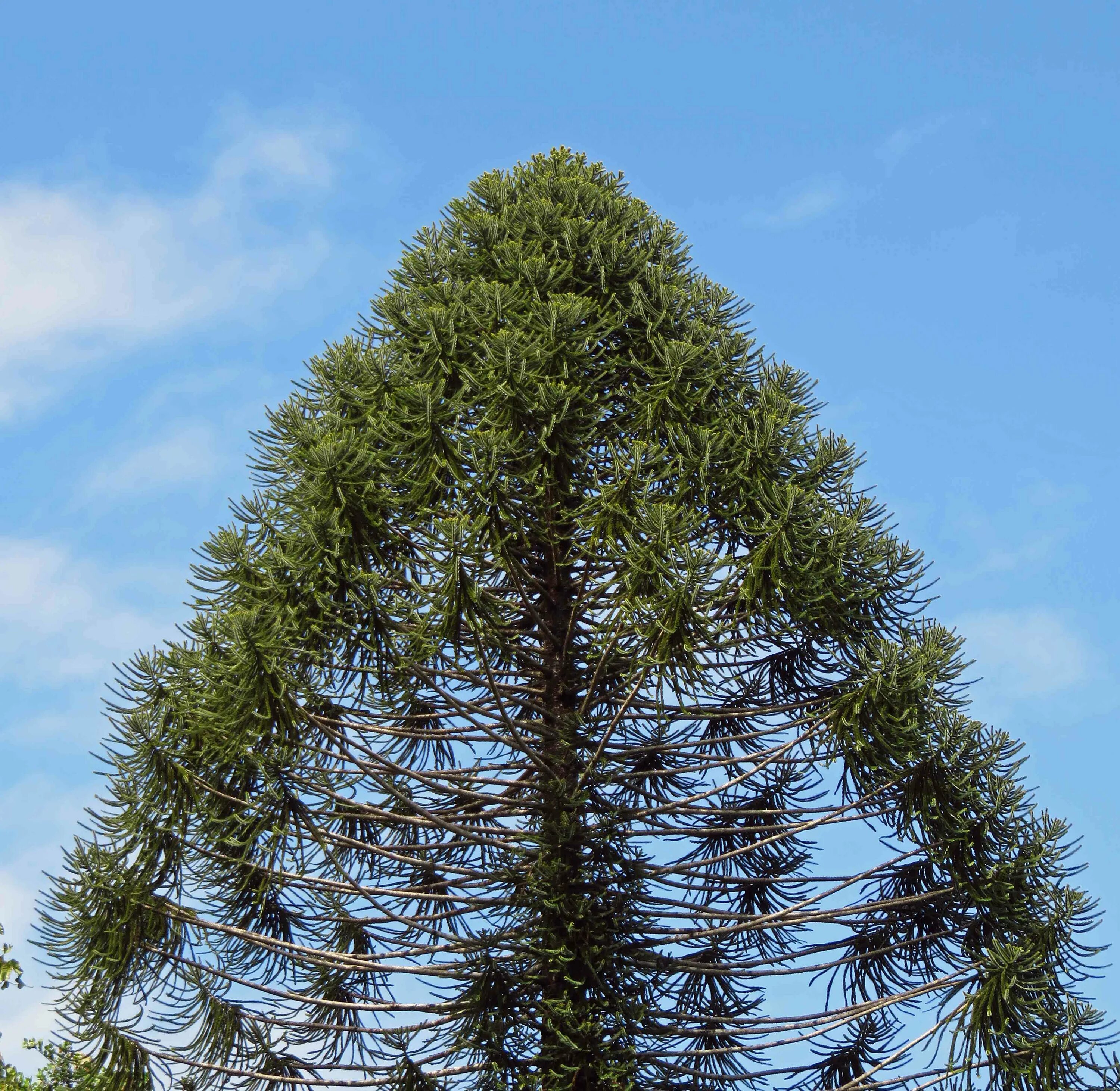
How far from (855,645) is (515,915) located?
3.49 meters

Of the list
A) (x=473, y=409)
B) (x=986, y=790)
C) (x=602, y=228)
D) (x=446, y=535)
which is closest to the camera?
(x=446, y=535)

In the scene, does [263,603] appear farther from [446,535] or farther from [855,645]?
[855,645]

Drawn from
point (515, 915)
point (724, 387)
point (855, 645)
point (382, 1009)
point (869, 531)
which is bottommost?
point (382, 1009)

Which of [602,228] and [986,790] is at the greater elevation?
[602,228]

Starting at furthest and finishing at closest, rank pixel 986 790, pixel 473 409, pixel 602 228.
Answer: pixel 602 228
pixel 473 409
pixel 986 790

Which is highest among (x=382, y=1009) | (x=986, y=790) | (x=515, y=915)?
(x=986, y=790)

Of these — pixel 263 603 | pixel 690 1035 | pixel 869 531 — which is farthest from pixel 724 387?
pixel 690 1035

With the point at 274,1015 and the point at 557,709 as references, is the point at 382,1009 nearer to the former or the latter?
the point at 274,1015

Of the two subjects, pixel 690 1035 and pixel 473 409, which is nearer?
pixel 690 1035

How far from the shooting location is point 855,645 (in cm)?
1069

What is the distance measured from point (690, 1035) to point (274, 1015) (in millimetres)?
3321

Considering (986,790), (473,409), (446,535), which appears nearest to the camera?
(446,535)

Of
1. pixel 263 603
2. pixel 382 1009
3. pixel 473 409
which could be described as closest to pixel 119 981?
pixel 382 1009

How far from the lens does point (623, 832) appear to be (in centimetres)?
967
